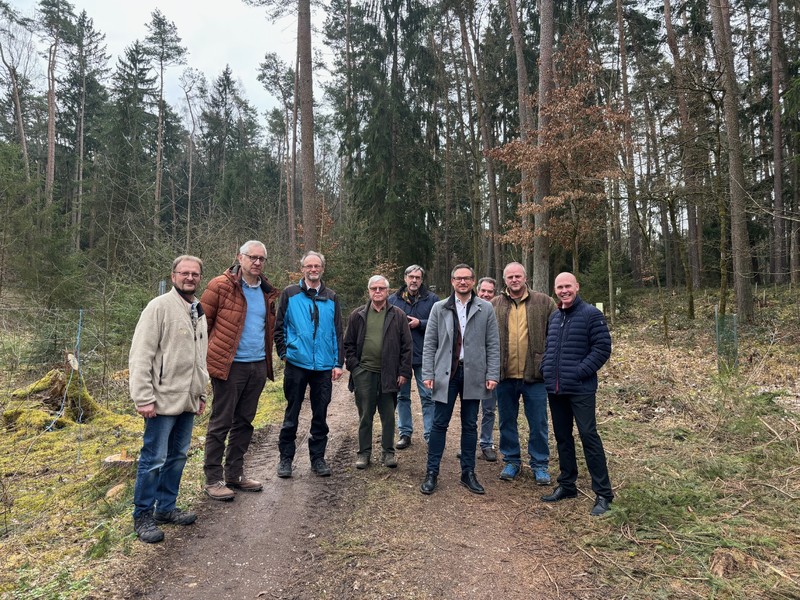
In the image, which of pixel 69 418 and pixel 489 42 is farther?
pixel 489 42

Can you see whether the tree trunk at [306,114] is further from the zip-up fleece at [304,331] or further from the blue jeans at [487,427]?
the blue jeans at [487,427]

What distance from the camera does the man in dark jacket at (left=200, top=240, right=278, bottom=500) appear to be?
396 cm

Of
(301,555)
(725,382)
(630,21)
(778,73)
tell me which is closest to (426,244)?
(630,21)

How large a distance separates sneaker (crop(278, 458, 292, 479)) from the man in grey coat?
4.12 ft

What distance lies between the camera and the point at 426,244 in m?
20.3

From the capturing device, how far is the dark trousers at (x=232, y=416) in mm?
4020

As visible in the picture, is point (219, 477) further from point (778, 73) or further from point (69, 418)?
point (778, 73)

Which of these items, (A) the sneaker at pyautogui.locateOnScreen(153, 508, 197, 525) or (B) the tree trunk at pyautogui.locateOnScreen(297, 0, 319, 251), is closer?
(A) the sneaker at pyautogui.locateOnScreen(153, 508, 197, 525)

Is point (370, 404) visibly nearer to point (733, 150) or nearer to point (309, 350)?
point (309, 350)

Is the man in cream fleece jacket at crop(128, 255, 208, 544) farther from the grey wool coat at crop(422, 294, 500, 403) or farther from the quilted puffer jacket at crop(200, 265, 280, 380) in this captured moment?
the grey wool coat at crop(422, 294, 500, 403)

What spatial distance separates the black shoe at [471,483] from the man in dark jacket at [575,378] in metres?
0.55

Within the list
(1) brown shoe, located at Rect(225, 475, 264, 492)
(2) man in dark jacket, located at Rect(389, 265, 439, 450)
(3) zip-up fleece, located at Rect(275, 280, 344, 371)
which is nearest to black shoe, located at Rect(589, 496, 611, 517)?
(2) man in dark jacket, located at Rect(389, 265, 439, 450)

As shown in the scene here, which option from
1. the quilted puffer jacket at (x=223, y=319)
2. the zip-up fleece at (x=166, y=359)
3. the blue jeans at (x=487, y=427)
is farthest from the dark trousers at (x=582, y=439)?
the zip-up fleece at (x=166, y=359)

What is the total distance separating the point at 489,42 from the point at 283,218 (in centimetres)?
2022
